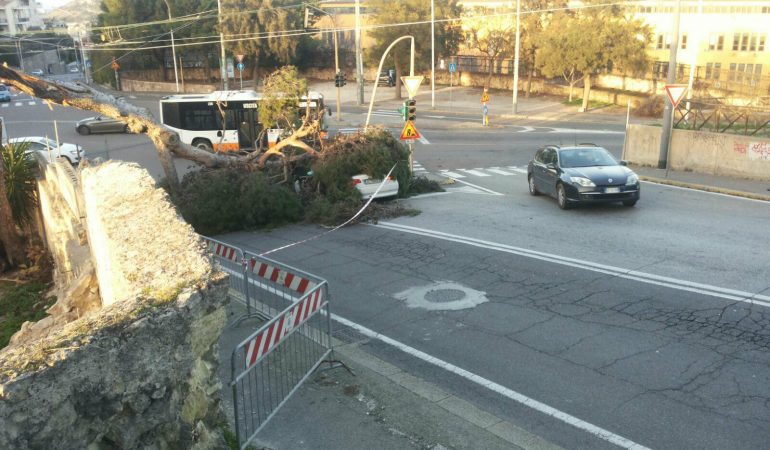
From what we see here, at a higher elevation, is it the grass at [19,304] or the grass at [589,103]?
the grass at [589,103]

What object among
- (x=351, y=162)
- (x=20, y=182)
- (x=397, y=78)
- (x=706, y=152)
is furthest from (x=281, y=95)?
(x=397, y=78)

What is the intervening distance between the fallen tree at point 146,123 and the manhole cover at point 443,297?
7877mm

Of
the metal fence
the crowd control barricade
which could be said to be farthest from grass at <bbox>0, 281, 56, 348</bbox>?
the crowd control barricade

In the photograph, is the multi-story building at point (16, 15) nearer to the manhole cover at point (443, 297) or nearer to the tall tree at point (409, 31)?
the tall tree at point (409, 31)

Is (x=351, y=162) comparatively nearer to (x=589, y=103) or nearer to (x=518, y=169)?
(x=518, y=169)

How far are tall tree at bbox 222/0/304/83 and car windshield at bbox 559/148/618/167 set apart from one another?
4996 centimetres

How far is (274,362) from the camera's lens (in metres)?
6.90

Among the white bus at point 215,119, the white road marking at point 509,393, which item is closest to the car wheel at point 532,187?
the white road marking at point 509,393

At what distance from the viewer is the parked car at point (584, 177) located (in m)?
15.8

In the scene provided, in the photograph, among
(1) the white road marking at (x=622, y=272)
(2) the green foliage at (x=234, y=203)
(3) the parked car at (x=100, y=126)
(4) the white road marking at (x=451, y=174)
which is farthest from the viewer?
(3) the parked car at (x=100, y=126)

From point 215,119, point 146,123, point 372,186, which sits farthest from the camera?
point 215,119

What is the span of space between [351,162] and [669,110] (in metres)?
11.3

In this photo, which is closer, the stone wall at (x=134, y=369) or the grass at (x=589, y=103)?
the stone wall at (x=134, y=369)

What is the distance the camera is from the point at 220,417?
18.3 feet
